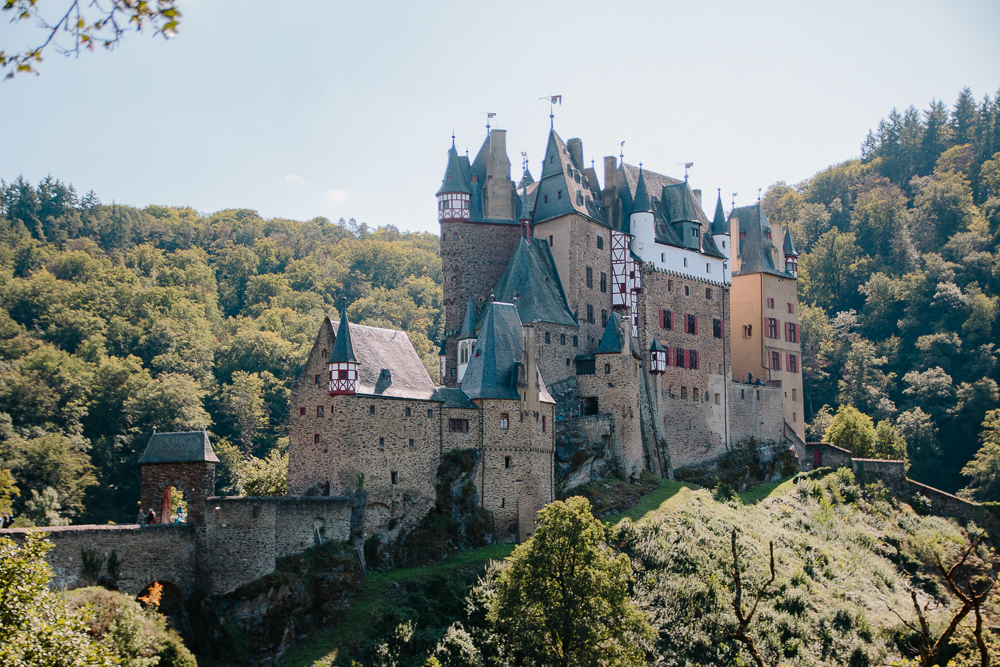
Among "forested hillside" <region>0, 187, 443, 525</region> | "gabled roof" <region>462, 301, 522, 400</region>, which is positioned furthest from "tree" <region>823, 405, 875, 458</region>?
"forested hillside" <region>0, 187, 443, 525</region>

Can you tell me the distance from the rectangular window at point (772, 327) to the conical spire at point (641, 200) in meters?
12.8

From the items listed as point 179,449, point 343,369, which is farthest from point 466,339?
point 179,449

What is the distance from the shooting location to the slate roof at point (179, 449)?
35281 millimetres

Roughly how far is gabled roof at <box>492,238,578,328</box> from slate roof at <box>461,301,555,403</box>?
456 cm

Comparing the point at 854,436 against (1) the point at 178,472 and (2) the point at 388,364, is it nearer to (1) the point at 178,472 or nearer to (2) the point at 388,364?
(2) the point at 388,364

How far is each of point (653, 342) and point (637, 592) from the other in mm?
20580

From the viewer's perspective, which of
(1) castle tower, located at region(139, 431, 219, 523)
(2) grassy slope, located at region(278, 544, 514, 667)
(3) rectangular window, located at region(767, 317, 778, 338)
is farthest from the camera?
(3) rectangular window, located at region(767, 317, 778, 338)

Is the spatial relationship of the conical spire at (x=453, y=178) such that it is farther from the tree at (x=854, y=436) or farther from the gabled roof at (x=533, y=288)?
the tree at (x=854, y=436)

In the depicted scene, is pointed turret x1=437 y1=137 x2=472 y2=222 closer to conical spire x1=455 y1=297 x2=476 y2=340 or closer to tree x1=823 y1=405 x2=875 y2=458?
conical spire x1=455 y1=297 x2=476 y2=340

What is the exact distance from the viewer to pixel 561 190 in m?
57.0

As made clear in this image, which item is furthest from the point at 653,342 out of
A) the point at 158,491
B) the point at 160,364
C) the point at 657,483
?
the point at 160,364

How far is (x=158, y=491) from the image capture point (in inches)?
1399

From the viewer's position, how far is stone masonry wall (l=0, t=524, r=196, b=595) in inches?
1174

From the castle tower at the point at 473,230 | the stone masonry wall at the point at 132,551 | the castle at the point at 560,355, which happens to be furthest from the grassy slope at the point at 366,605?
the castle tower at the point at 473,230
